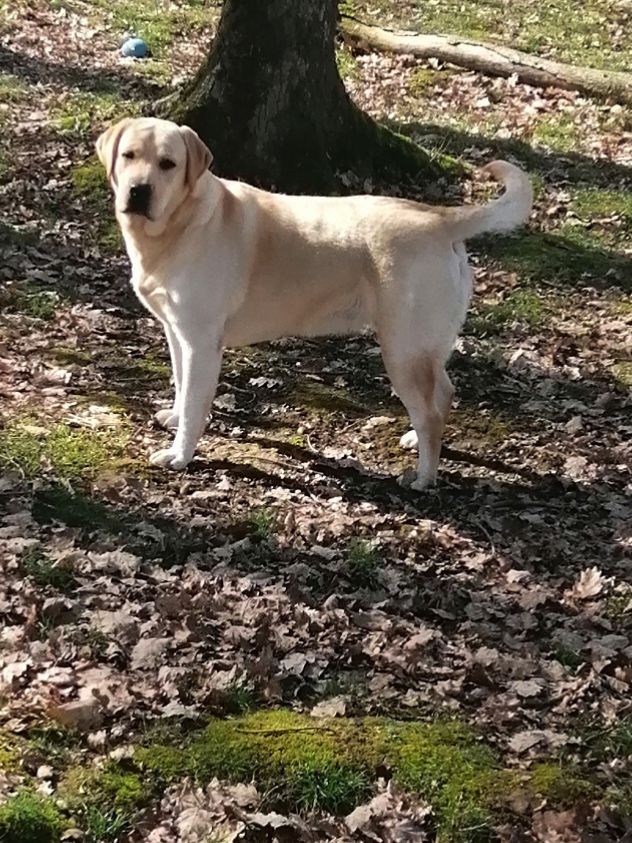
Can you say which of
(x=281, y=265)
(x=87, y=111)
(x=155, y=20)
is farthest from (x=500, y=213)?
(x=155, y=20)

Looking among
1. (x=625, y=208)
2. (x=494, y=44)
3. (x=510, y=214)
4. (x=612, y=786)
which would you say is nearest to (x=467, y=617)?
(x=612, y=786)

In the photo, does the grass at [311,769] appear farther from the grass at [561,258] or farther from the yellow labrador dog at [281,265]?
the grass at [561,258]

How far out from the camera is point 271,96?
8.32 m

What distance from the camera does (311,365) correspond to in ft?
22.4

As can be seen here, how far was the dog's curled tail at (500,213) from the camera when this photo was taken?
17.6 feet

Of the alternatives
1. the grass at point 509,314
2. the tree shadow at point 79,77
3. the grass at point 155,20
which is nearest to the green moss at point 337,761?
the grass at point 509,314

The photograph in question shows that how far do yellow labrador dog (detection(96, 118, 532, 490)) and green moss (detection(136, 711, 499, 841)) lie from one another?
6.77 ft

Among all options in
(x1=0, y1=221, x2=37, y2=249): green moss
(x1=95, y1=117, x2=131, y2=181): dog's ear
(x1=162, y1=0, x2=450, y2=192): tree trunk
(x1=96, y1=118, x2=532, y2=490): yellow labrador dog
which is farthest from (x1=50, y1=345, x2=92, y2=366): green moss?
(x1=162, y1=0, x2=450, y2=192): tree trunk

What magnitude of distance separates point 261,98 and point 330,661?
556 cm

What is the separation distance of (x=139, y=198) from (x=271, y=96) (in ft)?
12.0

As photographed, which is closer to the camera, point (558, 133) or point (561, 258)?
point (561, 258)

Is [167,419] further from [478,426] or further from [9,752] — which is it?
[9,752]

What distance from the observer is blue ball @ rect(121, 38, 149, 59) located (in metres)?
12.3

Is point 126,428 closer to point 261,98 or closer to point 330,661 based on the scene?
point 330,661
